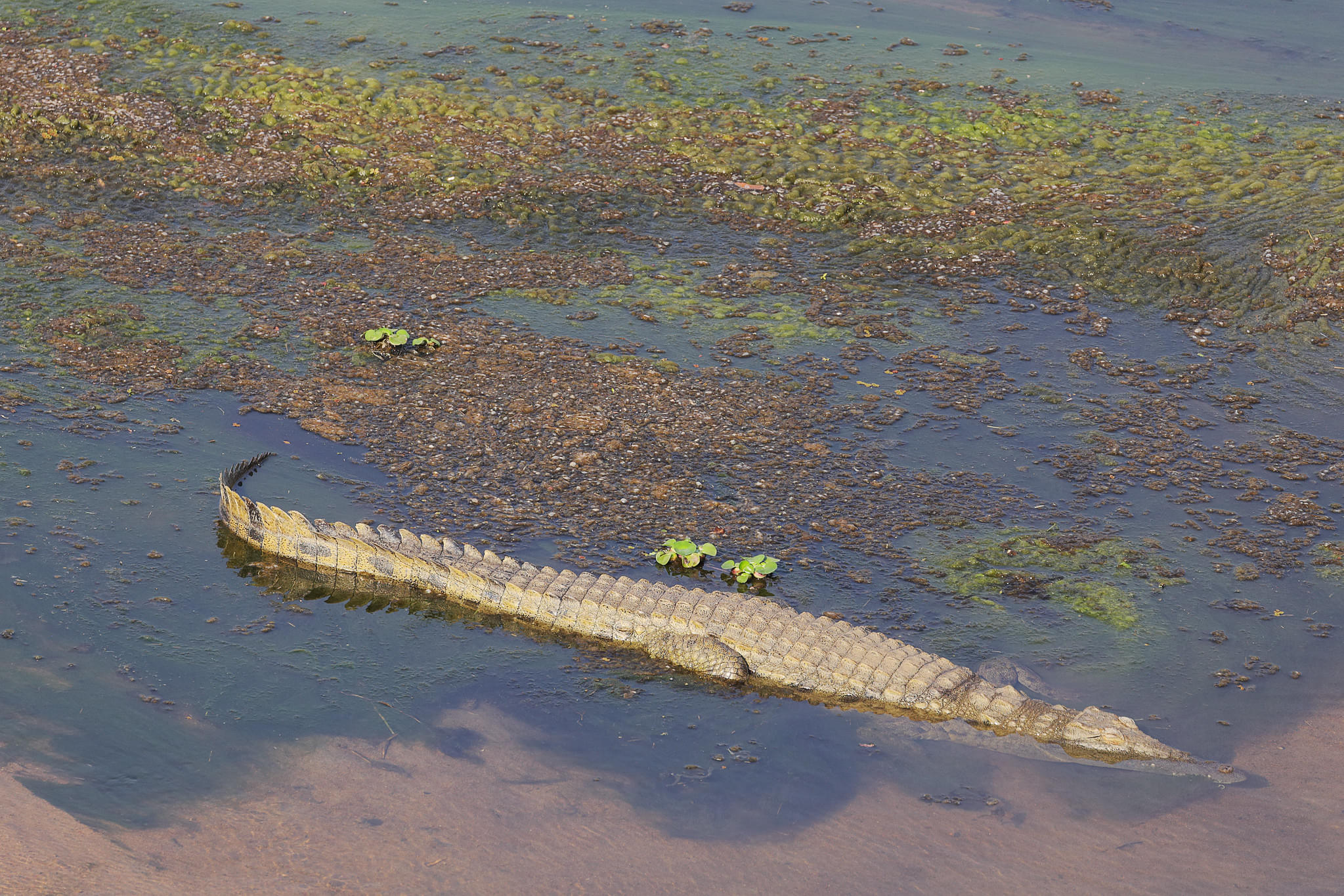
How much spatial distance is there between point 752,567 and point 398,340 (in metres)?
4.90

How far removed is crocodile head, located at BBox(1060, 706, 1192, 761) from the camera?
752cm

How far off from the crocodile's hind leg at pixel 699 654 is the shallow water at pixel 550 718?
128mm

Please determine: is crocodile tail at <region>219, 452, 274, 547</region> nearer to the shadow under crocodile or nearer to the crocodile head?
the shadow under crocodile

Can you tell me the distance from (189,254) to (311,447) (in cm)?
451

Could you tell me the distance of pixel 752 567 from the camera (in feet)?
29.5

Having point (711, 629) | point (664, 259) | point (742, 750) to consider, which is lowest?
point (742, 750)

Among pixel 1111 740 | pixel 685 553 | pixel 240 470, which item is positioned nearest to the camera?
pixel 1111 740

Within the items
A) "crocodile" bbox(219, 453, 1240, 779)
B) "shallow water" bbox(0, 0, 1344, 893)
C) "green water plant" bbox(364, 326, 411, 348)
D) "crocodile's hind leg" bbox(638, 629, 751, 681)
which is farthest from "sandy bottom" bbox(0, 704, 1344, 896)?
"green water plant" bbox(364, 326, 411, 348)

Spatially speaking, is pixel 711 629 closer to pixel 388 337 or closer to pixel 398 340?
pixel 398 340

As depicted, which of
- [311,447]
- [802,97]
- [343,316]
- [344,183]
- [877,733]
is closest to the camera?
[877,733]

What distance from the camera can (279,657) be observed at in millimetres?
8070

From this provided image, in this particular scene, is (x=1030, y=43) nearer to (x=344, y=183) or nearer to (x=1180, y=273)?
(x=1180, y=273)

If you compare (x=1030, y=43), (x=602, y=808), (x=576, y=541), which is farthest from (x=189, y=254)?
(x=1030, y=43)

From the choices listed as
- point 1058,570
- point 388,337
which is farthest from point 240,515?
point 1058,570
